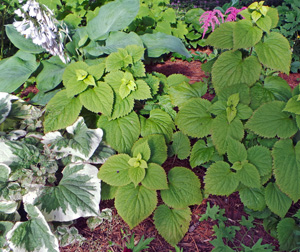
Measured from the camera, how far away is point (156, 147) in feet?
6.85

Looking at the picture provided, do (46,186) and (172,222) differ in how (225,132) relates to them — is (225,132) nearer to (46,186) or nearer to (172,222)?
(172,222)

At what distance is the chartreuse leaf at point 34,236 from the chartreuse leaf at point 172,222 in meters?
0.63

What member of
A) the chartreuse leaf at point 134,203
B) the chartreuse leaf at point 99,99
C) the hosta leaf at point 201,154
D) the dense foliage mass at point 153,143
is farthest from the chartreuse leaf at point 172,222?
the chartreuse leaf at point 99,99

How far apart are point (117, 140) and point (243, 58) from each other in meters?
1.13

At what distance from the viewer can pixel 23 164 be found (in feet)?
6.30

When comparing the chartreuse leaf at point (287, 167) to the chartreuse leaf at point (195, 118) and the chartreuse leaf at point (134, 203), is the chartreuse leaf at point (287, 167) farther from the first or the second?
the chartreuse leaf at point (134, 203)

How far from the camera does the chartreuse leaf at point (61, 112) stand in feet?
7.14

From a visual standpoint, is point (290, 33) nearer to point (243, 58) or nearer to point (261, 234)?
point (243, 58)

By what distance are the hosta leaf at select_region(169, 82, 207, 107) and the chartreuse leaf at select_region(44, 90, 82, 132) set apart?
75 cm

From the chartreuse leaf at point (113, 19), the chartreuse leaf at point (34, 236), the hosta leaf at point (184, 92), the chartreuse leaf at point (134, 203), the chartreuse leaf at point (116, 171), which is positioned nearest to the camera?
the chartreuse leaf at point (34, 236)

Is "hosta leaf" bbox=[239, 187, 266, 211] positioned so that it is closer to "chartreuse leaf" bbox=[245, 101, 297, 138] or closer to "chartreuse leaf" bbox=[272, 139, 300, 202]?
"chartreuse leaf" bbox=[272, 139, 300, 202]

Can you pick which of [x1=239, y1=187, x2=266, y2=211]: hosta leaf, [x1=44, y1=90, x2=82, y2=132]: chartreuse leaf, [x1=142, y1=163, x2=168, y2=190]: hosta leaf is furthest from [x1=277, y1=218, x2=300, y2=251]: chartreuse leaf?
[x1=44, y1=90, x2=82, y2=132]: chartreuse leaf

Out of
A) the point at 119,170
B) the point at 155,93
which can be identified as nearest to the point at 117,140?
the point at 119,170

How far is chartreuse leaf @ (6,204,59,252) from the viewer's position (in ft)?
5.42
